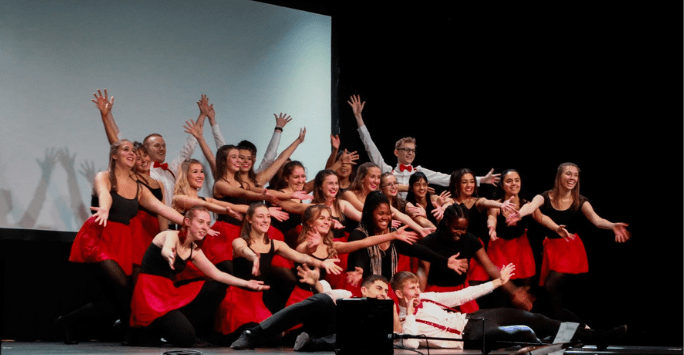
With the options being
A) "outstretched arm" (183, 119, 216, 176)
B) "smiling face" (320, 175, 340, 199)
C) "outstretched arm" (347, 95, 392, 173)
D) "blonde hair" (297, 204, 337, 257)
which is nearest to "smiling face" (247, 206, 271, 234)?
"blonde hair" (297, 204, 337, 257)

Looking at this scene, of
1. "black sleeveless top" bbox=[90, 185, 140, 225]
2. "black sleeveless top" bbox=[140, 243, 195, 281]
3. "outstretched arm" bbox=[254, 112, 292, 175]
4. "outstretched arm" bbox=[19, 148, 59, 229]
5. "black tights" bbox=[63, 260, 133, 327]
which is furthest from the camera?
"outstretched arm" bbox=[254, 112, 292, 175]

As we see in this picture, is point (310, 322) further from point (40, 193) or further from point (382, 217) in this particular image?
point (40, 193)

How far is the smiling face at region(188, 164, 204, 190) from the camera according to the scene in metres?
4.91

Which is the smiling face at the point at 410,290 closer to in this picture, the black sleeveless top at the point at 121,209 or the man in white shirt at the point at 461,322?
the man in white shirt at the point at 461,322

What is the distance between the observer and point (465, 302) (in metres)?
4.84

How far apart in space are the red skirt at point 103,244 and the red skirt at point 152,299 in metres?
0.33

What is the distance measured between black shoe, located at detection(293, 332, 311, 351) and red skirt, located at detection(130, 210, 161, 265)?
3.96 ft

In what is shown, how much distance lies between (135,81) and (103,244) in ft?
4.68

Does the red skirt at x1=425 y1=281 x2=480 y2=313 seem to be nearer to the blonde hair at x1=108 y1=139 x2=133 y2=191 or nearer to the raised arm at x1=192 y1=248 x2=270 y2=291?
the raised arm at x1=192 y1=248 x2=270 y2=291

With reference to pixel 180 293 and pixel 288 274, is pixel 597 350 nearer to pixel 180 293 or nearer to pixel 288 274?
pixel 288 274

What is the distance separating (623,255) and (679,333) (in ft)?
2.20

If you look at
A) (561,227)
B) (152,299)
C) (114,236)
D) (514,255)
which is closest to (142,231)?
(114,236)

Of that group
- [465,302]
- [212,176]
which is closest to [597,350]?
[465,302]

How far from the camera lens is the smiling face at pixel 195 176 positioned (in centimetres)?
491
